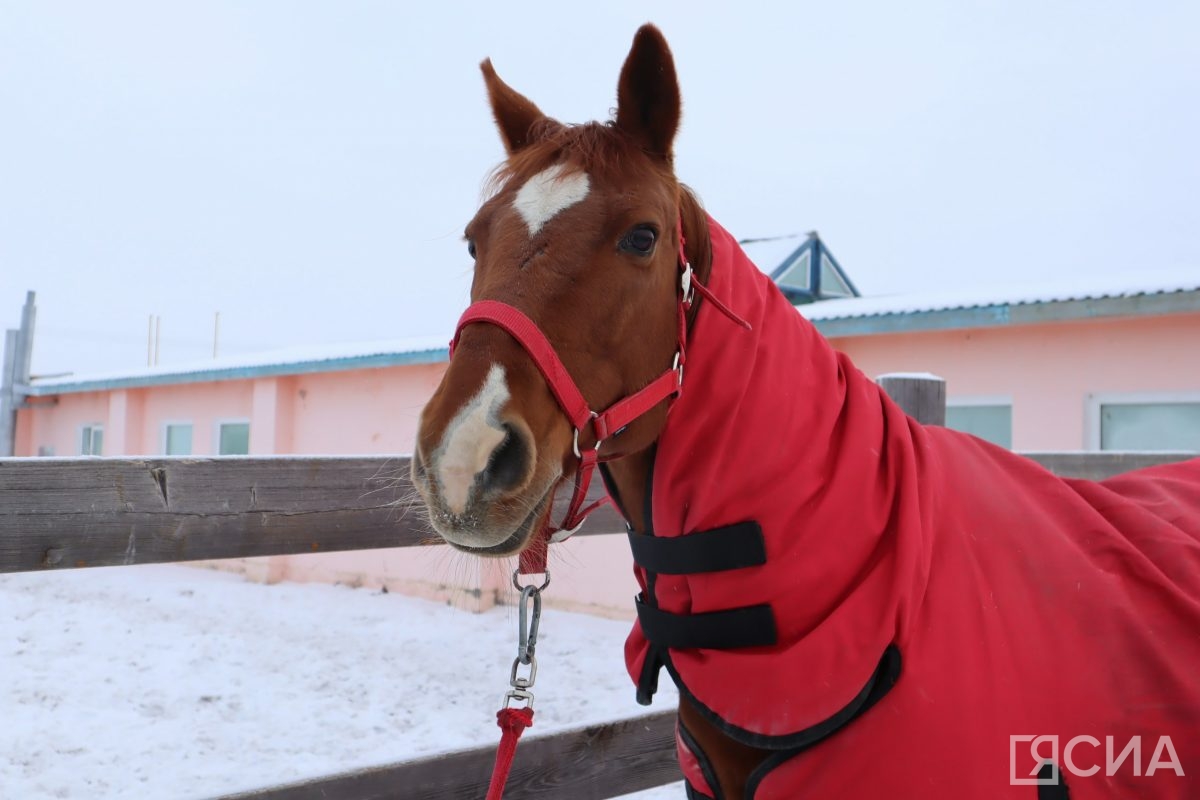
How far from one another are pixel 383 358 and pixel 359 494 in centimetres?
832

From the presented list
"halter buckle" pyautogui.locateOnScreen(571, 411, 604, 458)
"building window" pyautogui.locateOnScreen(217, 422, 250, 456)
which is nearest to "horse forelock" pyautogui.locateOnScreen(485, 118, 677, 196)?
"halter buckle" pyautogui.locateOnScreen(571, 411, 604, 458)

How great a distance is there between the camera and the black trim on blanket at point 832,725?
49.9 inches

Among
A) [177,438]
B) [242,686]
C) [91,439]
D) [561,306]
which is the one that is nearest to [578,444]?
[561,306]

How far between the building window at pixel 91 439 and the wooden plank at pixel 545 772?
15838 millimetres

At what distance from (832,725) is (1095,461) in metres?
2.87

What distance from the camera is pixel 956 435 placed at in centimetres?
177

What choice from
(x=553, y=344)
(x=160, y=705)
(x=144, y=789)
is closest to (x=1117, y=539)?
(x=553, y=344)

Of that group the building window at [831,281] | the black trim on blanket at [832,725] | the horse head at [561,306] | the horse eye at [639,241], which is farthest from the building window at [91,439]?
the black trim on blanket at [832,725]

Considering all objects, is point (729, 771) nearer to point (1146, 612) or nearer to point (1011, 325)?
point (1146, 612)

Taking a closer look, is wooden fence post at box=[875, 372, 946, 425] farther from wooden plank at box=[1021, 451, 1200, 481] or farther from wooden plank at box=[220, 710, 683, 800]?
wooden plank at box=[220, 710, 683, 800]

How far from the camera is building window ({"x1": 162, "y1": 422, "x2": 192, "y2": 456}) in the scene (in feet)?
43.0

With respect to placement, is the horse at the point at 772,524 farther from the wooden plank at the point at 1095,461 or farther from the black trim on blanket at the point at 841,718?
the wooden plank at the point at 1095,461

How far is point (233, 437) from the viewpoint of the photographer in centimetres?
1213

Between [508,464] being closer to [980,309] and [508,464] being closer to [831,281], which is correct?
[980,309]
